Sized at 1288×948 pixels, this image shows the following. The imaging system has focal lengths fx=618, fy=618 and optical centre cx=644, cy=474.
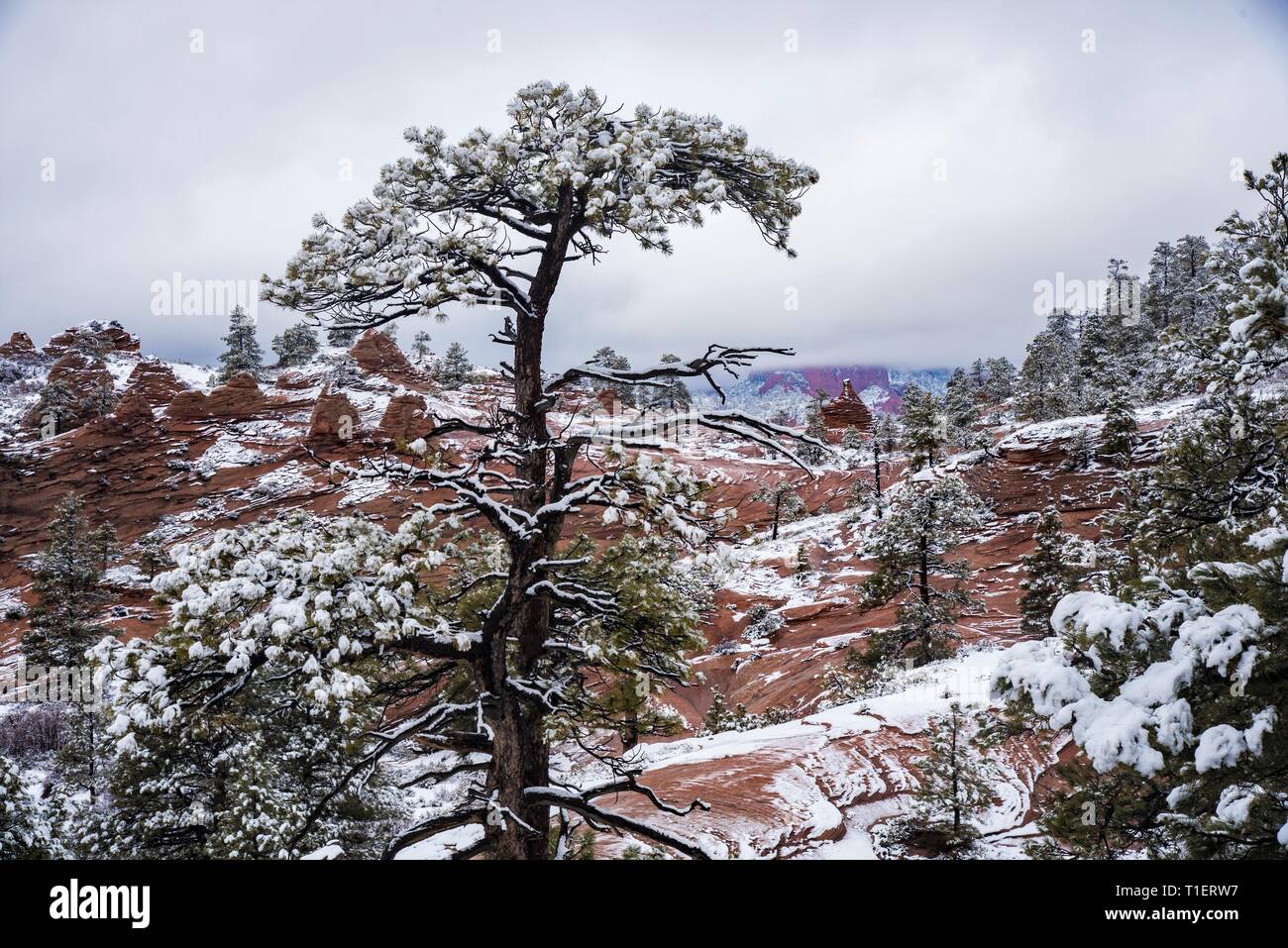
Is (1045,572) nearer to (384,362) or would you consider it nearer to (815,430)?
(815,430)

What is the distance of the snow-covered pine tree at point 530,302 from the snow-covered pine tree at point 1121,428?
154 feet

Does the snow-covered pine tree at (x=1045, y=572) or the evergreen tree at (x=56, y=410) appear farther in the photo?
the evergreen tree at (x=56, y=410)

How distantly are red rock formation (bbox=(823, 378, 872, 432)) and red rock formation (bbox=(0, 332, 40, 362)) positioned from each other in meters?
104

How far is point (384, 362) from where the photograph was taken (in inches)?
2724

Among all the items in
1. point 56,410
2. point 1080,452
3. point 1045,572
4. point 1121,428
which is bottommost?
point 1045,572

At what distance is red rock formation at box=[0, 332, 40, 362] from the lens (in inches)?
3071

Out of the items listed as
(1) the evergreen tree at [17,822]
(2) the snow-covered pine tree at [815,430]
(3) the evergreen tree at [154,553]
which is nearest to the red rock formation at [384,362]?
(3) the evergreen tree at [154,553]

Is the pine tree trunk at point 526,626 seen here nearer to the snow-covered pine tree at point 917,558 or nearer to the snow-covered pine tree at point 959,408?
the snow-covered pine tree at point 917,558

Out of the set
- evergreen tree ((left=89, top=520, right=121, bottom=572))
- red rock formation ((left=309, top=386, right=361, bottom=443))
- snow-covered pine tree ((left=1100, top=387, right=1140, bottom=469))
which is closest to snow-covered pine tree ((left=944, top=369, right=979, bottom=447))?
snow-covered pine tree ((left=1100, top=387, right=1140, bottom=469))

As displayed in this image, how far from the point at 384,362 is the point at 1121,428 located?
6787 cm

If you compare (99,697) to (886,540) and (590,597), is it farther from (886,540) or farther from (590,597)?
(886,540)

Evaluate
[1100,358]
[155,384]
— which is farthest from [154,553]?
[1100,358]

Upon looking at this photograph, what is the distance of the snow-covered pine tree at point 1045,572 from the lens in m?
25.0
